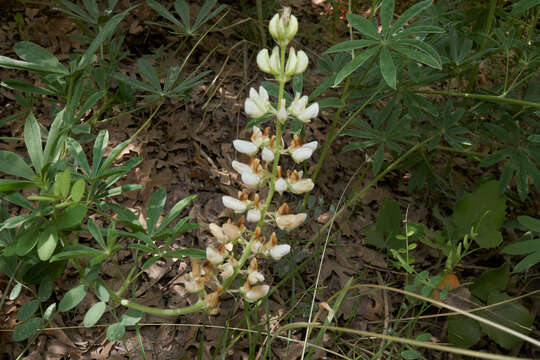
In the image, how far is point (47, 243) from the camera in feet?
4.30

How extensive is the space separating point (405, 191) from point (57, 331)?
5.57 ft

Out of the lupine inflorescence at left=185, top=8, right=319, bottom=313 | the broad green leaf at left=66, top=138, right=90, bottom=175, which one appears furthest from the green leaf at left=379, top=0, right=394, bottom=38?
the broad green leaf at left=66, top=138, right=90, bottom=175

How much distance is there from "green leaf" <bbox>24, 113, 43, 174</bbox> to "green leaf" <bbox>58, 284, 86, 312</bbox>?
376 mm

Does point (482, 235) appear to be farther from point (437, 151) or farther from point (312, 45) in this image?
point (312, 45)

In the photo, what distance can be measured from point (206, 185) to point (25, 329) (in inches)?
38.5

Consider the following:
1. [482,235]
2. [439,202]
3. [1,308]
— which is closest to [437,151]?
[439,202]

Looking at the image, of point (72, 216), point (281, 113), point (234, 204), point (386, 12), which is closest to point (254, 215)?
point (234, 204)

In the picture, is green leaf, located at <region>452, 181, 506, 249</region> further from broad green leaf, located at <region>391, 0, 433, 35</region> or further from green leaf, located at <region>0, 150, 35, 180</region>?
green leaf, located at <region>0, 150, 35, 180</region>

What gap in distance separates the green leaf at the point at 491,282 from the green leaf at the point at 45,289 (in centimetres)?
166

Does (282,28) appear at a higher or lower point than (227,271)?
higher

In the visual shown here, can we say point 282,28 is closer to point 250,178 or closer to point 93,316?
point 250,178

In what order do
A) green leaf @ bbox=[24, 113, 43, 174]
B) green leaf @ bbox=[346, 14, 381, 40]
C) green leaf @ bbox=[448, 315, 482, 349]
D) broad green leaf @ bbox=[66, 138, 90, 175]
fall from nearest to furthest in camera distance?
green leaf @ bbox=[24, 113, 43, 174] < broad green leaf @ bbox=[66, 138, 90, 175] < green leaf @ bbox=[346, 14, 381, 40] < green leaf @ bbox=[448, 315, 482, 349]

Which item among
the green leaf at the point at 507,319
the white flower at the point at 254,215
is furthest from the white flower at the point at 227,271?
the green leaf at the point at 507,319

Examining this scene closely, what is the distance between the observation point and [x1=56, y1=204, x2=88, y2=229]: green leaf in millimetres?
1315
